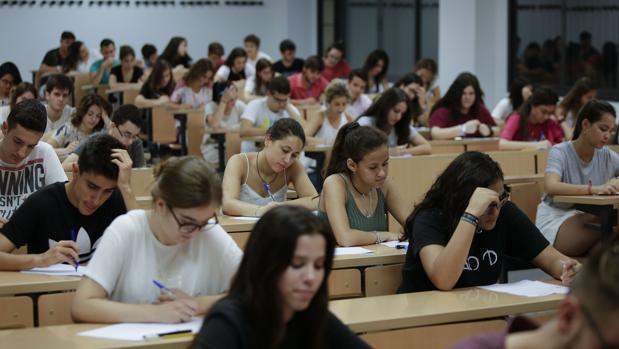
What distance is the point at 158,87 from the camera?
1002 cm

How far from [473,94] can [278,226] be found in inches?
233

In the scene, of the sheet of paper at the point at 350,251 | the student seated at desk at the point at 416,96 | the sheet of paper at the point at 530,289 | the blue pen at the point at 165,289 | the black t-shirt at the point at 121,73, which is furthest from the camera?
the black t-shirt at the point at 121,73

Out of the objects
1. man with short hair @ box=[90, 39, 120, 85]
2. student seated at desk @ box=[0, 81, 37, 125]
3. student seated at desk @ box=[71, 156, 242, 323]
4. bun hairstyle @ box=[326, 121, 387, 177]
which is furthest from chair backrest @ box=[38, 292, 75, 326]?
man with short hair @ box=[90, 39, 120, 85]

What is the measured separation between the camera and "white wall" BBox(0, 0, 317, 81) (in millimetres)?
14438

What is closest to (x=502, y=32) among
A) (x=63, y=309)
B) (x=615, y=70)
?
(x=615, y=70)

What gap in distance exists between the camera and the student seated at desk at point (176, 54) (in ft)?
42.4

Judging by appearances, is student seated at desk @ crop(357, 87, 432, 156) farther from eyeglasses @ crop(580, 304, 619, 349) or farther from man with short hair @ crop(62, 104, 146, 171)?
eyeglasses @ crop(580, 304, 619, 349)

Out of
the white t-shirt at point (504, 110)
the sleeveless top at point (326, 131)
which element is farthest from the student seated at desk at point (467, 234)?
the white t-shirt at point (504, 110)

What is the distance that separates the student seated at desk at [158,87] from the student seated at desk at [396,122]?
3604 millimetres

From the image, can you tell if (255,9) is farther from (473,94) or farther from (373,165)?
(373,165)

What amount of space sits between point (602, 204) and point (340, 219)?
60.2 inches

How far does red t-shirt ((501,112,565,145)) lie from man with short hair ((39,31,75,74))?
722cm

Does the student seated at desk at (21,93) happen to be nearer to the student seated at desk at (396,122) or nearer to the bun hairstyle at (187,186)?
the student seated at desk at (396,122)

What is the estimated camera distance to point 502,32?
10.9 metres
